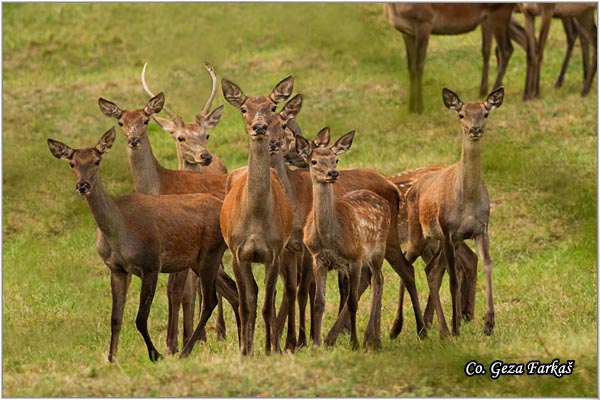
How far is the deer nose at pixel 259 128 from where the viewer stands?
37.2 ft

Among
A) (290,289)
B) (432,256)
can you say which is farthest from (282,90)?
(432,256)

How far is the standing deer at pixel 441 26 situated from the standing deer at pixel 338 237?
934 cm

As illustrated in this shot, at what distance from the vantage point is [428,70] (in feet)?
77.3

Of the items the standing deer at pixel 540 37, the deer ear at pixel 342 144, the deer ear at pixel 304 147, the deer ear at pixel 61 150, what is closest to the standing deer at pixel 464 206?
the deer ear at pixel 342 144

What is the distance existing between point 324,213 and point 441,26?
10788 millimetres

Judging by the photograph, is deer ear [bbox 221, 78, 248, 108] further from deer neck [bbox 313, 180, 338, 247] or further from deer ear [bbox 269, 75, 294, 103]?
deer neck [bbox 313, 180, 338, 247]

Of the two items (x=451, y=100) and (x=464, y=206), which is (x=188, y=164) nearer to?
(x=451, y=100)

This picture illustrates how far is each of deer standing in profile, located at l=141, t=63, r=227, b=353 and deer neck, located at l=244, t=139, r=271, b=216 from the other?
181 centimetres

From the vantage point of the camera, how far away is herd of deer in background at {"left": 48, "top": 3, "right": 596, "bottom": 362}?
11609 mm

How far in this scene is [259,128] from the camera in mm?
11336

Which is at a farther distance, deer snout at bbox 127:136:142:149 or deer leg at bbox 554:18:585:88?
deer leg at bbox 554:18:585:88

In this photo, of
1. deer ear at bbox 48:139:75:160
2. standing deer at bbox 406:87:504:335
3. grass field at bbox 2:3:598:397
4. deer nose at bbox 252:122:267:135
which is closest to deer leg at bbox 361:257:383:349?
grass field at bbox 2:3:598:397

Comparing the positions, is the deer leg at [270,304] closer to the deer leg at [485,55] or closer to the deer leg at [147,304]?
the deer leg at [147,304]

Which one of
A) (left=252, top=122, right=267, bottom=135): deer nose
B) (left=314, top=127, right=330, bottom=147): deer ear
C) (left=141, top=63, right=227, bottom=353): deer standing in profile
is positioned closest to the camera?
(left=252, top=122, right=267, bottom=135): deer nose
